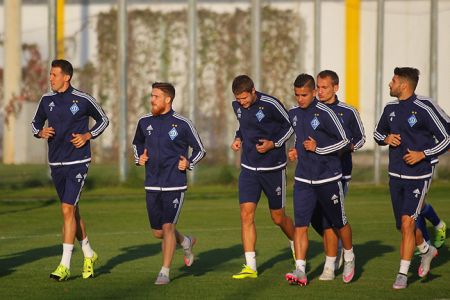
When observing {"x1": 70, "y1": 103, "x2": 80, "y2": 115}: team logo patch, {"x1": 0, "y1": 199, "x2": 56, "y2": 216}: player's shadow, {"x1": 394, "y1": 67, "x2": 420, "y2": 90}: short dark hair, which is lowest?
{"x1": 0, "y1": 199, "x2": 56, "y2": 216}: player's shadow

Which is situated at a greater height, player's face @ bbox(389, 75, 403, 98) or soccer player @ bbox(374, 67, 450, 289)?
player's face @ bbox(389, 75, 403, 98)

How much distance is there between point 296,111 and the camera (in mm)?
13531

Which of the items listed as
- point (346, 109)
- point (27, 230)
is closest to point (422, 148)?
point (346, 109)

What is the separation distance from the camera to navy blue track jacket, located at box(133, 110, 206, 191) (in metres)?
13.5

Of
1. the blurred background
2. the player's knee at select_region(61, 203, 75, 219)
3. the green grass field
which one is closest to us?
the green grass field

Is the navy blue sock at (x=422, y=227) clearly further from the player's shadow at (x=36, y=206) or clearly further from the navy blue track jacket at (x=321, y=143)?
the player's shadow at (x=36, y=206)

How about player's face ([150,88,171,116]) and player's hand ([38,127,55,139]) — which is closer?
player's face ([150,88,171,116])

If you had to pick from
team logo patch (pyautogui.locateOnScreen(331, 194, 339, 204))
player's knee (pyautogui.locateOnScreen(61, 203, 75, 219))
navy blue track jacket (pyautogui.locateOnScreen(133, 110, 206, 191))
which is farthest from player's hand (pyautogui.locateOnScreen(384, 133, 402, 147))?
player's knee (pyautogui.locateOnScreen(61, 203, 75, 219))

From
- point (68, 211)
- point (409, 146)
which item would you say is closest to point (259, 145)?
point (409, 146)

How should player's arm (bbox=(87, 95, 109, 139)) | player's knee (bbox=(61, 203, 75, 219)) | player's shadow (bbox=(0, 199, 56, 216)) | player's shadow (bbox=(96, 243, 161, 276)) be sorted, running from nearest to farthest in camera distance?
player's knee (bbox=(61, 203, 75, 219))
player's arm (bbox=(87, 95, 109, 139))
player's shadow (bbox=(96, 243, 161, 276))
player's shadow (bbox=(0, 199, 56, 216))

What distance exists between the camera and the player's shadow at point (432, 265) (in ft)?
45.0

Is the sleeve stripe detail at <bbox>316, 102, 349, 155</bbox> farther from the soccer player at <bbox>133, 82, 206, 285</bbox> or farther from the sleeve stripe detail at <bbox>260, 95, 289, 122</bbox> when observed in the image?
the soccer player at <bbox>133, 82, 206, 285</bbox>

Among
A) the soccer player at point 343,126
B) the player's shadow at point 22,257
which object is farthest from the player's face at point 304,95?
the player's shadow at point 22,257

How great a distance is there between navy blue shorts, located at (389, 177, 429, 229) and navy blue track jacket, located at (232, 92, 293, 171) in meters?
1.48
